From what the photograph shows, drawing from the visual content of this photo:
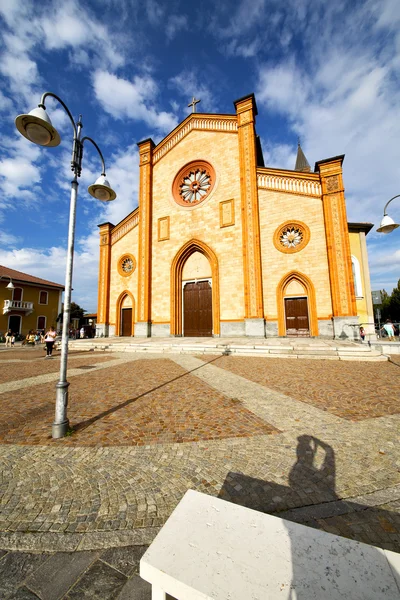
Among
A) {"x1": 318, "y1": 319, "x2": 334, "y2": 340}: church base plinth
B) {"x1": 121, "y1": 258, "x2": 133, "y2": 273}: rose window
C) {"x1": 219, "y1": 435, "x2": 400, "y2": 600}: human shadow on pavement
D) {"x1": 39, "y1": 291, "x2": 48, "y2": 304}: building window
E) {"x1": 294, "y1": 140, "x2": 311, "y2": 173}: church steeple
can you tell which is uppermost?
{"x1": 294, "y1": 140, "x2": 311, "y2": 173}: church steeple

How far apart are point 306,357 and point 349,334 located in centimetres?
544

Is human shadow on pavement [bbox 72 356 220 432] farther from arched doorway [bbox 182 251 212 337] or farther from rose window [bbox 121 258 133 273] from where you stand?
rose window [bbox 121 258 133 273]

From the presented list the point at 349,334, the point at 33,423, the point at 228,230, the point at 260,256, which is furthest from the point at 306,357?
the point at 228,230

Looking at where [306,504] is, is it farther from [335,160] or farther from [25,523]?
[335,160]

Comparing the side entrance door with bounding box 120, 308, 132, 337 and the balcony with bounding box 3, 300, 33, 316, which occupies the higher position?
the balcony with bounding box 3, 300, 33, 316

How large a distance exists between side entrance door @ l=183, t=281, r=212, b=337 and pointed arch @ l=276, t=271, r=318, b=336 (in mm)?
4946

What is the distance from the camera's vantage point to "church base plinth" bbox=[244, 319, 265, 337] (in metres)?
15.5

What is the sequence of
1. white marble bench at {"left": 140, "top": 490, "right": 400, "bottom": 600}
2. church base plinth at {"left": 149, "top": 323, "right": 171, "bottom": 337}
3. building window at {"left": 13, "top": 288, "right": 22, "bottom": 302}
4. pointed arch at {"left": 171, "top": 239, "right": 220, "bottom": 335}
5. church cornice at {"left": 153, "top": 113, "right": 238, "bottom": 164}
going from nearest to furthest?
white marble bench at {"left": 140, "top": 490, "right": 400, "bottom": 600} → pointed arch at {"left": 171, "top": 239, "right": 220, "bottom": 335} → church cornice at {"left": 153, "top": 113, "right": 238, "bottom": 164} → church base plinth at {"left": 149, "top": 323, "right": 171, "bottom": 337} → building window at {"left": 13, "top": 288, "right": 22, "bottom": 302}

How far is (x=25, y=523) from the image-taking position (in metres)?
2.04

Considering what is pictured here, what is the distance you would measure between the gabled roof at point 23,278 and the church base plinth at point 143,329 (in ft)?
58.6

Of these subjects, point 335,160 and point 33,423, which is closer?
point 33,423

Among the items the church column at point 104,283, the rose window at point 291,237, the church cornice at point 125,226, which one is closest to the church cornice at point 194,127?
the church cornice at point 125,226

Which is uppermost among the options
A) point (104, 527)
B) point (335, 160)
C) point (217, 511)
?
point (335, 160)

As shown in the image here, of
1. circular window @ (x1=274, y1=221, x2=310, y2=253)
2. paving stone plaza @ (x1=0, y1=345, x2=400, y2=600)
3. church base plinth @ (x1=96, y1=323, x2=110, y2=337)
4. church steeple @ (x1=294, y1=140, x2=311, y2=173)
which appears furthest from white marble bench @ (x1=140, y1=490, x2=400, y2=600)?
church steeple @ (x1=294, y1=140, x2=311, y2=173)
